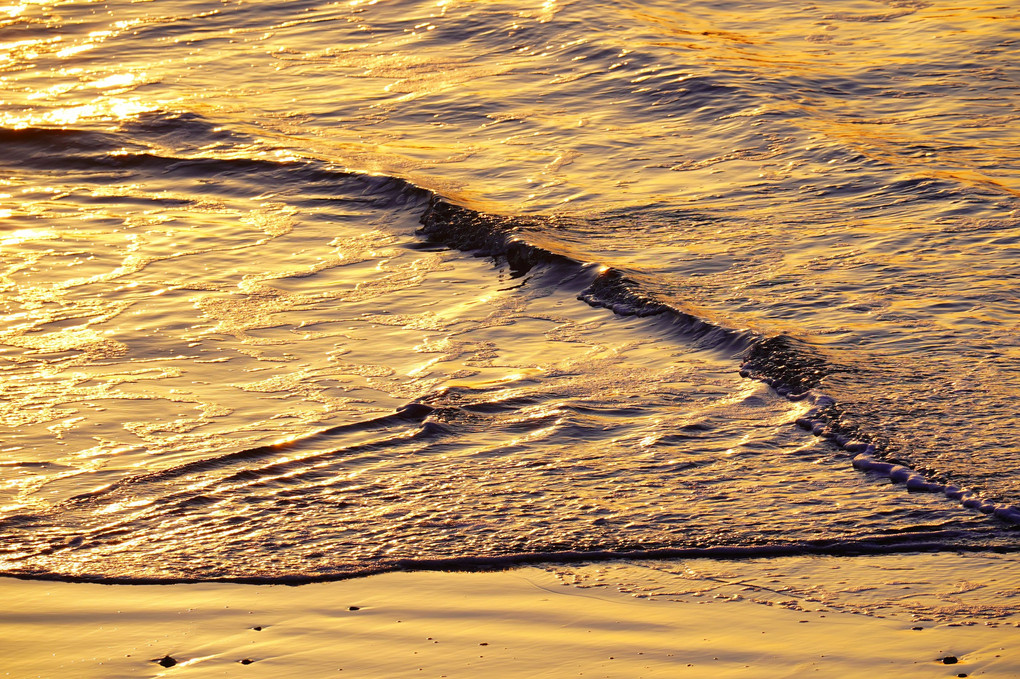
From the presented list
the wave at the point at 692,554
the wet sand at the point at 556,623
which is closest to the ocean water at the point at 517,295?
the wave at the point at 692,554

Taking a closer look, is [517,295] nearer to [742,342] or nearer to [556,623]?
[742,342]

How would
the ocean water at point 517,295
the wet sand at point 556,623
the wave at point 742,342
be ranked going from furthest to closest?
1. the wave at point 742,342
2. the ocean water at point 517,295
3. the wet sand at point 556,623

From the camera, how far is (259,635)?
376cm

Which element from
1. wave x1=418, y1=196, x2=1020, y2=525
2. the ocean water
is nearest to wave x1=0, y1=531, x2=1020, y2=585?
the ocean water

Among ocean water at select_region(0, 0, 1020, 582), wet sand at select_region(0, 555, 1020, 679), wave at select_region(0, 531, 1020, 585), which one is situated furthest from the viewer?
ocean water at select_region(0, 0, 1020, 582)

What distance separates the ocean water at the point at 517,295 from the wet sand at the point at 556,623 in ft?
0.46

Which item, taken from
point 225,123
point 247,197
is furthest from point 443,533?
point 225,123

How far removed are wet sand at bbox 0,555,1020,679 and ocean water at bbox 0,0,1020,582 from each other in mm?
140

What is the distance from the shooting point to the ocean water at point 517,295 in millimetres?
4535

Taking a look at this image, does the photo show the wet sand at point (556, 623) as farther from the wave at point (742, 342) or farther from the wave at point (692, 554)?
the wave at point (742, 342)

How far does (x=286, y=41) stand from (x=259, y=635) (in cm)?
1044

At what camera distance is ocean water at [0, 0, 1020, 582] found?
14.9 ft

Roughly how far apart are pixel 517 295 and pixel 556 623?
11.4ft

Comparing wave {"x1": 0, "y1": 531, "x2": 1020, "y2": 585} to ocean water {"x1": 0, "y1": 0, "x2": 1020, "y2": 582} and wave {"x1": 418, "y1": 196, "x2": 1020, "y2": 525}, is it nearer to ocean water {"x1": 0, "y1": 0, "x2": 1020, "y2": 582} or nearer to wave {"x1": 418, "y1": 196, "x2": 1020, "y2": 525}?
ocean water {"x1": 0, "y1": 0, "x2": 1020, "y2": 582}
